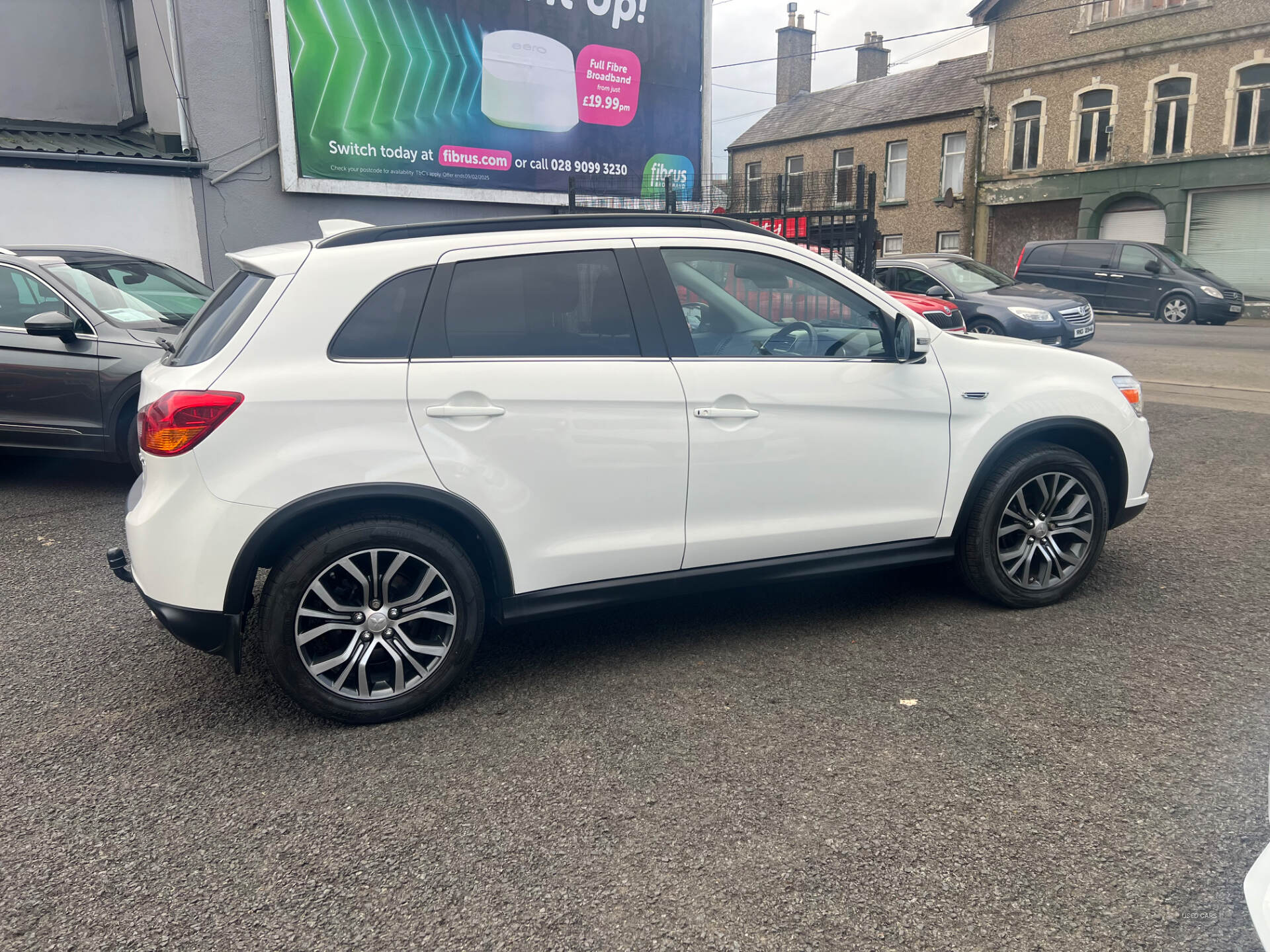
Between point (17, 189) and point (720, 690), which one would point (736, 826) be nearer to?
point (720, 690)

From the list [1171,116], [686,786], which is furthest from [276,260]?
[1171,116]

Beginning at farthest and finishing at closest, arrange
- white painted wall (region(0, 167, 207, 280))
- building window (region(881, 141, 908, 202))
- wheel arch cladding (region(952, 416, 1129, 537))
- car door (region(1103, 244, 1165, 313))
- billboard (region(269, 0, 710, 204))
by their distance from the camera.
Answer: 1. building window (region(881, 141, 908, 202))
2. car door (region(1103, 244, 1165, 313))
3. billboard (region(269, 0, 710, 204))
4. white painted wall (region(0, 167, 207, 280))
5. wheel arch cladding (region(952, 416, 1129, 537))

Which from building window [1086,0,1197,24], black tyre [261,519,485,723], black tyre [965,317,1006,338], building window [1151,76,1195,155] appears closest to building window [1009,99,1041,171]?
building window [1086,0,1197,24]

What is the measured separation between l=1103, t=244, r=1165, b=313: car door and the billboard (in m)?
11.6

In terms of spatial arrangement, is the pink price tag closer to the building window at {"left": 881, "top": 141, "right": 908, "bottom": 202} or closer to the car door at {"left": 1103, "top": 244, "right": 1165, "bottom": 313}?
the car door at {"left": 1103, "top": 244, "right": 1165, "bottom": 313}

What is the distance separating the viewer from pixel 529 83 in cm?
1366

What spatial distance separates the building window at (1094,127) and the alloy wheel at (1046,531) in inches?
1164

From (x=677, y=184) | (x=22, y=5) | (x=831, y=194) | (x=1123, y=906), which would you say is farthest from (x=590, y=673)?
(x=22, y=5)

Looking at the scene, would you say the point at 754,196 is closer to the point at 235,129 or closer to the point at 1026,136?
the point at 235,129

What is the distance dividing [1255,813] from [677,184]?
13.7 meters

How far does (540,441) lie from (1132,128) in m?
31.2

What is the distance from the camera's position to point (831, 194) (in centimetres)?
1145

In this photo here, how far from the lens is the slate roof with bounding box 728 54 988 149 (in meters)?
34.5

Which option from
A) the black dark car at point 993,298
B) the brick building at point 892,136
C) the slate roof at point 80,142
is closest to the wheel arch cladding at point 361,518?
the slate roof at point 80,142
